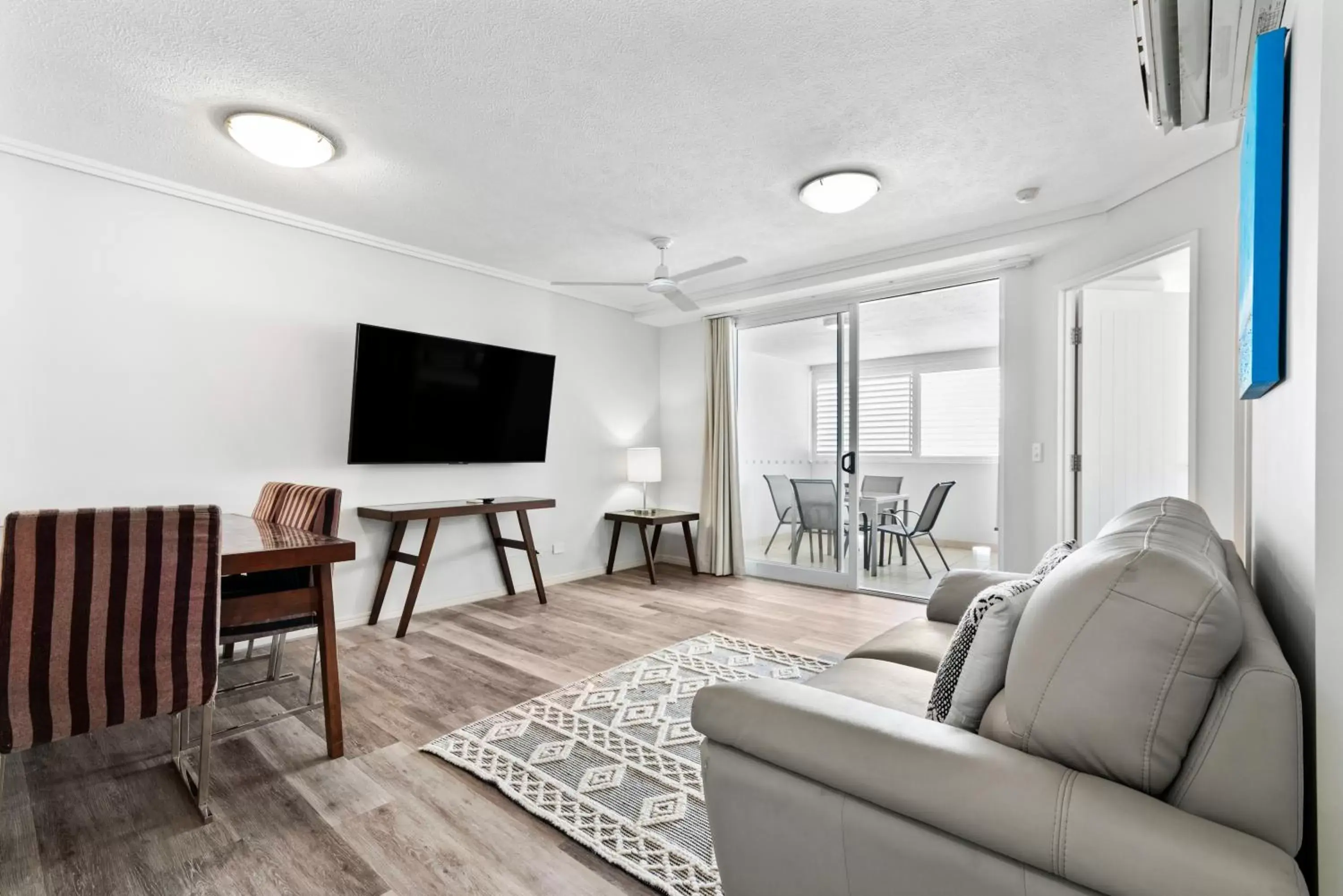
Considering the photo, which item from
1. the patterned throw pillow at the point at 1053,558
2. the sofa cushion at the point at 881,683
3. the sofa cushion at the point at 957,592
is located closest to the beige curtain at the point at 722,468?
the sofa cushion at the point at 957,592

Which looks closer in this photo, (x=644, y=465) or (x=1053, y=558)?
(x=1053, y=558)

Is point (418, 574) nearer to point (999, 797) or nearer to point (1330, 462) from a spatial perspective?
point (999, 797)

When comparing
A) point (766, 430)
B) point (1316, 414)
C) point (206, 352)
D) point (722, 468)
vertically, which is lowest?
point (722, 468)

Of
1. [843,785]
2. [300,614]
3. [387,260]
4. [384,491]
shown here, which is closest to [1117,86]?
[843,785]

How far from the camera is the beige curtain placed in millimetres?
5320

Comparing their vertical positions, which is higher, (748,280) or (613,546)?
(748,280)

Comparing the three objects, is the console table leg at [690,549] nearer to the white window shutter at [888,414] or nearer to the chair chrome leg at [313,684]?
the white window shutter at [888,414]

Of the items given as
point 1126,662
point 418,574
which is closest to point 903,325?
point 418,574

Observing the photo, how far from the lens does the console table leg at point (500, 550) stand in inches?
177

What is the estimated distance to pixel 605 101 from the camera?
239cm

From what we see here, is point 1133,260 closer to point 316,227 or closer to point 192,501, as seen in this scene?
point 316,227

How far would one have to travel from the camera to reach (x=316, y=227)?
365 centimetres

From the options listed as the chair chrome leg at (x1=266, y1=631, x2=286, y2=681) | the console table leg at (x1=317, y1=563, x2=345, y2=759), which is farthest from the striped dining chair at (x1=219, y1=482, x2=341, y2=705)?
the console table leg at (x1=317, y1=563, x2=345, y2=759)

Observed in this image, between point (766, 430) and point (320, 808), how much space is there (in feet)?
14.2
